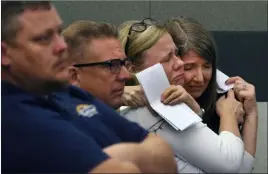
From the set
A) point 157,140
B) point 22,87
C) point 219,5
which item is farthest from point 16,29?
point 219,5

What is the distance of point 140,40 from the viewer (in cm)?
273

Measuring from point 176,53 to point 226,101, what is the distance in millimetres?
287

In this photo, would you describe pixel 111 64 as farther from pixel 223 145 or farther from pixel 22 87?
pixel 22 87

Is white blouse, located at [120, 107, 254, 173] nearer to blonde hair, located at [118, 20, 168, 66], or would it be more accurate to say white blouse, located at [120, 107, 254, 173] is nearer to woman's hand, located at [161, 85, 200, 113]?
woman's hand, located at [161, 85, 200, 113]

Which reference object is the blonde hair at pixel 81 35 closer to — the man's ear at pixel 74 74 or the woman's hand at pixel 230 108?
the man's ear at pixel 74 74

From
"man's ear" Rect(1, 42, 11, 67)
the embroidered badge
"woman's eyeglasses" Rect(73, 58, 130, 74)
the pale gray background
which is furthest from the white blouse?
the pale gray background

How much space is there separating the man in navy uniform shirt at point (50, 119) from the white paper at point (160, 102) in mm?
344

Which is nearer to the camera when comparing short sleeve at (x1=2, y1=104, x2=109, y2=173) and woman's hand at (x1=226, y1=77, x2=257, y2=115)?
short sleeve at (x1=2, y1=104, x2=109, y2=173)

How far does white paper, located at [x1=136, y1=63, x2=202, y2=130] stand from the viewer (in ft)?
8.16

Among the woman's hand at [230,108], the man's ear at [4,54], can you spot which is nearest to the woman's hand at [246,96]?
the woman's hand at [230,108]

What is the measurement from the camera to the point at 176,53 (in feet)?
9.30

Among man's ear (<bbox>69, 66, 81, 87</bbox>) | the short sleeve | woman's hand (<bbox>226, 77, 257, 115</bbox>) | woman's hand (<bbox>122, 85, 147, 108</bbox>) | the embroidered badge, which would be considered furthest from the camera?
woman's hand (<bbox>226, 77, 257, 115</bbox>)

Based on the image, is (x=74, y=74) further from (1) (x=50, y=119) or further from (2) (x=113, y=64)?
(1) (x=50, y=119)

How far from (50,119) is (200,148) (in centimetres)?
82
